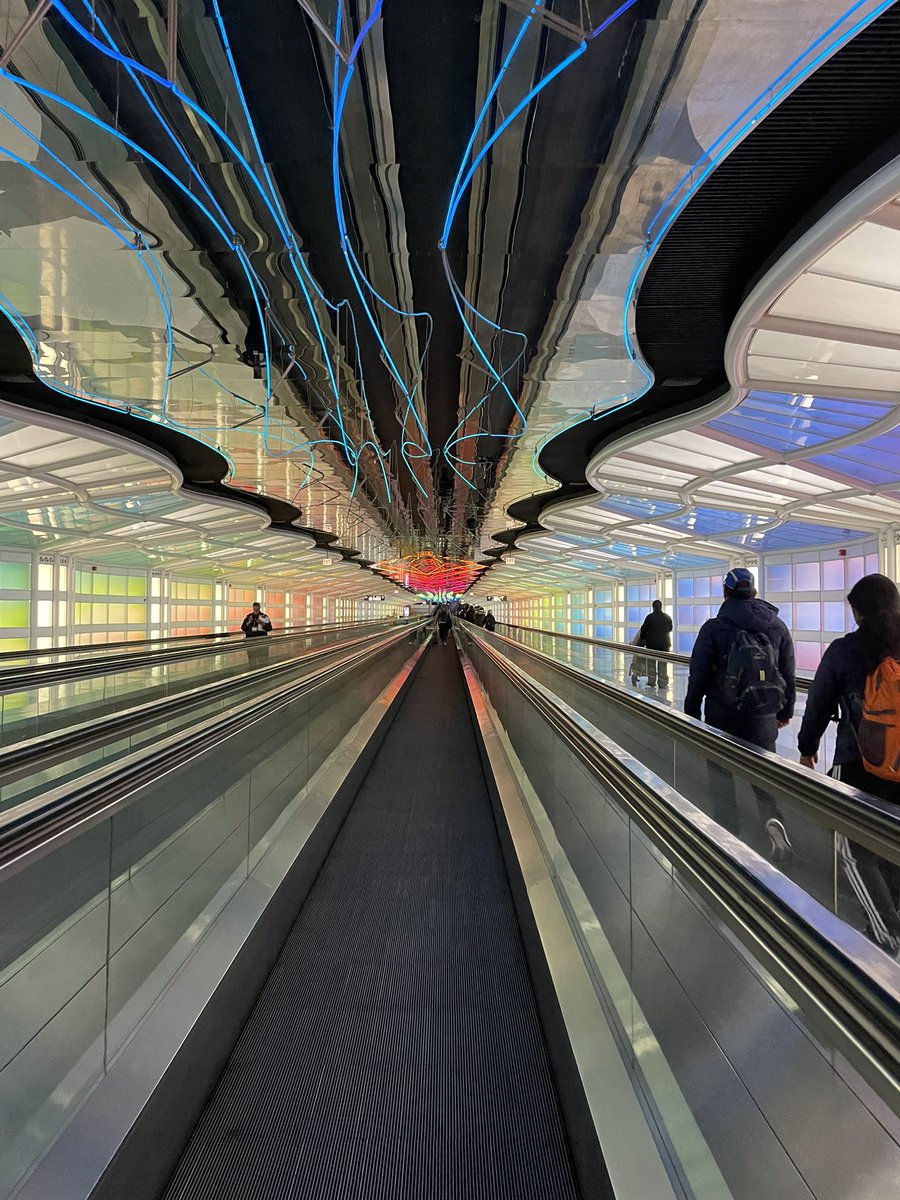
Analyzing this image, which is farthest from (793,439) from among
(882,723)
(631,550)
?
(631,550)

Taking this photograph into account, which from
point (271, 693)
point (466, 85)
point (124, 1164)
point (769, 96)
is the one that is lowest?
point (124, 1164)

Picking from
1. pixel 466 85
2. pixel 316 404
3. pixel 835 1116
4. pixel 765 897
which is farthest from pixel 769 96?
pixel 316 404

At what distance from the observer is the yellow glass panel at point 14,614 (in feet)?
50.6

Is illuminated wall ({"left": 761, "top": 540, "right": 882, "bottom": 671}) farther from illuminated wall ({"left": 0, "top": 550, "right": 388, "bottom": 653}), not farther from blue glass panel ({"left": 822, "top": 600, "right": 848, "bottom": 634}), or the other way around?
illuminated wall ({"left": 0, "top": 550, "right": 388, "bottom": 653})

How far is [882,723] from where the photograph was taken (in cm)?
229

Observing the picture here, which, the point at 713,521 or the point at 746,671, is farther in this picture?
the point at 713,521

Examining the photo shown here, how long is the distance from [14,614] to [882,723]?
17.9 m

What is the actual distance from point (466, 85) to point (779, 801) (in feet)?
12.8

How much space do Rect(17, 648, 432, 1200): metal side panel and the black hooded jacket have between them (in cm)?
240

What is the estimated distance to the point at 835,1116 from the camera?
3.56 ft

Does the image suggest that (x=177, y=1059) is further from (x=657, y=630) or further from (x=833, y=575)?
(x=833, y=575)

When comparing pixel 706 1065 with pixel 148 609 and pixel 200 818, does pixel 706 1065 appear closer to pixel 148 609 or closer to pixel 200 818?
pixel 200 818

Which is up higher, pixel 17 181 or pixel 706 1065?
pixel 17 181

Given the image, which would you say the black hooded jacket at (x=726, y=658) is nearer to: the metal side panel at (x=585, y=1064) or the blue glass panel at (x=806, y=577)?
the metal side panel at (x=585, y=1064)
